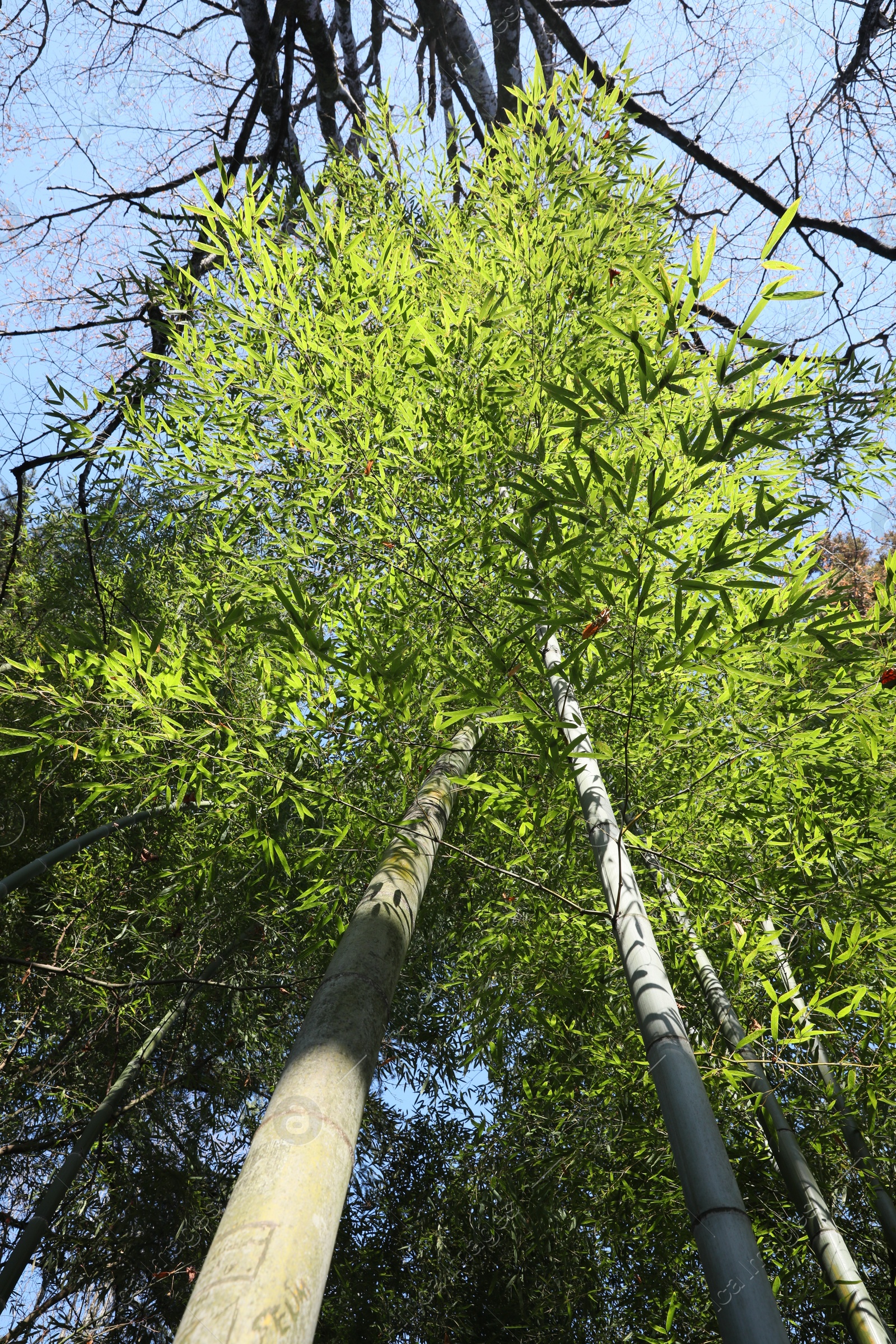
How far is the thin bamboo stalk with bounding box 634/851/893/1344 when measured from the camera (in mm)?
1922

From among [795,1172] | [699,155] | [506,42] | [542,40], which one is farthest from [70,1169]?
[542,40]

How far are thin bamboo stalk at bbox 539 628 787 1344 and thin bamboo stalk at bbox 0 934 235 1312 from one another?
259 cm

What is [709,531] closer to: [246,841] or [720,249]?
[246,841]

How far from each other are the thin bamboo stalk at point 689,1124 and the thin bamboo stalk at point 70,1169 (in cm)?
259

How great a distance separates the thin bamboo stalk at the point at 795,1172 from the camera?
1.92 meters

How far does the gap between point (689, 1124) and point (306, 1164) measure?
2.01ft

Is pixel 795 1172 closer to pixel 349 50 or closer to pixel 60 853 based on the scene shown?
pixel 60 853

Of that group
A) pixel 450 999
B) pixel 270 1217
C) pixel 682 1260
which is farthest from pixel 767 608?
pixel 450 999

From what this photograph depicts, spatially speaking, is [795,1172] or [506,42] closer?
[795,1172]

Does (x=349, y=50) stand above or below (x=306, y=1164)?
above

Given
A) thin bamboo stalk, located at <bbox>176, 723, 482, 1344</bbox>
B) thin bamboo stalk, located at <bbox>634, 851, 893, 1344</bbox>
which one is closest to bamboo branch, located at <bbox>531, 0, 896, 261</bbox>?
thin bamboo stalk, located at <bbox>634, 851, 893, 1344</bbox>

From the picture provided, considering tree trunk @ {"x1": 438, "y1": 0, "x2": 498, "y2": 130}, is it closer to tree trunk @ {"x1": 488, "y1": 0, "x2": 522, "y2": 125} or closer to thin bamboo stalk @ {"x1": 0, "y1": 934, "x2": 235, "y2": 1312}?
tree trunk @ {"x1": 488, "y1": 0, "x2": 522, "y2": 125}

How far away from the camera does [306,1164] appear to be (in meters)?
1.10

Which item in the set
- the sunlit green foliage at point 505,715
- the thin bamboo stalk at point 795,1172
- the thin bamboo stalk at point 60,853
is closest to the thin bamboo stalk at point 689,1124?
the sunlit green foliage at point 505,715
